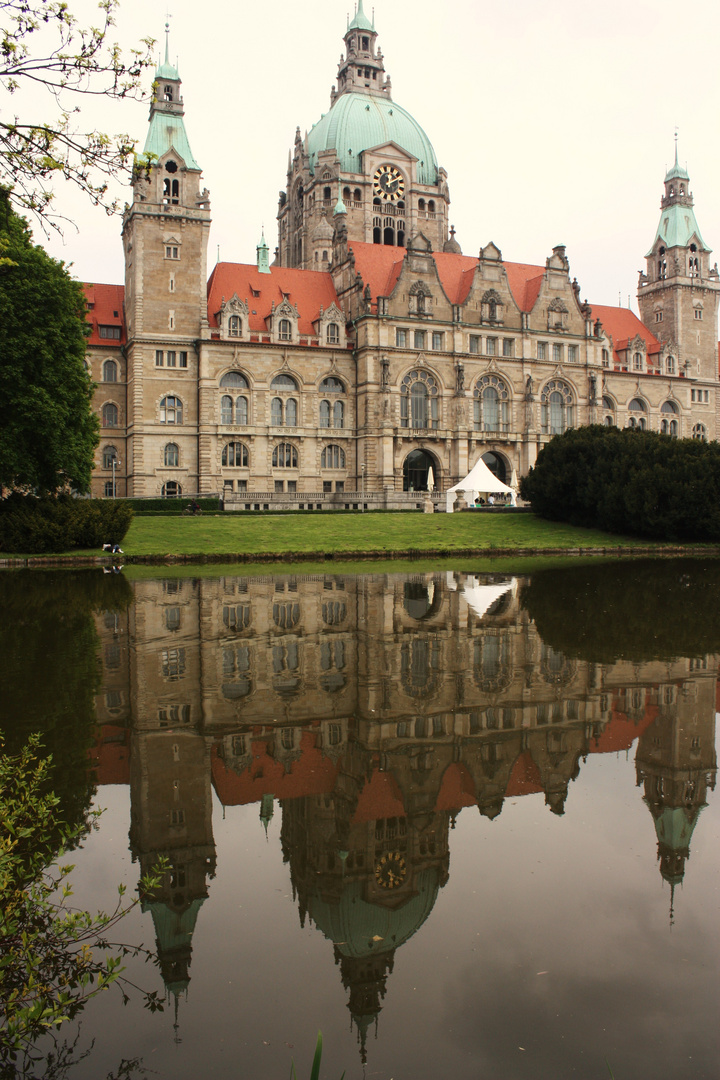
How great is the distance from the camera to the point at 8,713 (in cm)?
1059

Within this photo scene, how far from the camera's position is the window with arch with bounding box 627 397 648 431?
8119cm

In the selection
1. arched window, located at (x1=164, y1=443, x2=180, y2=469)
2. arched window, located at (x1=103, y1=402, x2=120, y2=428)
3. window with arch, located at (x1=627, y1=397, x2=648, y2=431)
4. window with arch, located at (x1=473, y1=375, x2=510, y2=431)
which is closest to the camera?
arched window, located at (x1=164, y1=443, x2=180, y2=469)

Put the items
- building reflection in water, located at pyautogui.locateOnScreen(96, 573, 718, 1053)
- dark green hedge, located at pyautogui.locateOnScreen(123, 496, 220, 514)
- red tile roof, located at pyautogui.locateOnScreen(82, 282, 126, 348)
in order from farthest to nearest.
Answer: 1. red tile roof, located at pyautogui.locateOnScreen(82, 282, 126, 348)
2. dark green hedge, located at pyautogui.locateOnScreen(123, 496, 220, 514)
3. building reflection in water, located at pyautogui.locateOnScreen(96, 573, 718, 1053)

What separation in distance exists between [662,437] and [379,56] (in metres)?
67.6

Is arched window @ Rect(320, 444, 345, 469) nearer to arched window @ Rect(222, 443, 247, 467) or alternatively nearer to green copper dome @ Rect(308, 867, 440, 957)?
arched window @ Rect(222, 443, 247, 467)

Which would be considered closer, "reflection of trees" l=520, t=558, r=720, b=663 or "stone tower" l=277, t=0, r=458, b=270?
"reflection of trees" l=520, t=558, r=720, b=663

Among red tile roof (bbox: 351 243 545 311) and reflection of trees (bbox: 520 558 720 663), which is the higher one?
red tile roof (bbox: 351 243 545 311)

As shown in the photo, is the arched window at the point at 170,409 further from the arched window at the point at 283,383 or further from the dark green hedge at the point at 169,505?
the dark green hedge at the point at 169,505

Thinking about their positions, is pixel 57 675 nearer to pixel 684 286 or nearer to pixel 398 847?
pixel 398 847

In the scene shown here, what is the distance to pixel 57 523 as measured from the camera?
37.2 meters

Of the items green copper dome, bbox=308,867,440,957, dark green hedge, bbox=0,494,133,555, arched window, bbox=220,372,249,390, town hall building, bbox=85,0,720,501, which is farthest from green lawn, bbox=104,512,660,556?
green copper dome, bbox=308,867,440,957

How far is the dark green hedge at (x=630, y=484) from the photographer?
46719mm

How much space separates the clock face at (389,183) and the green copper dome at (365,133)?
7.30 feet

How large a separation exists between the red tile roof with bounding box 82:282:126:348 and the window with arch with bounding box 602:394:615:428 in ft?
144
